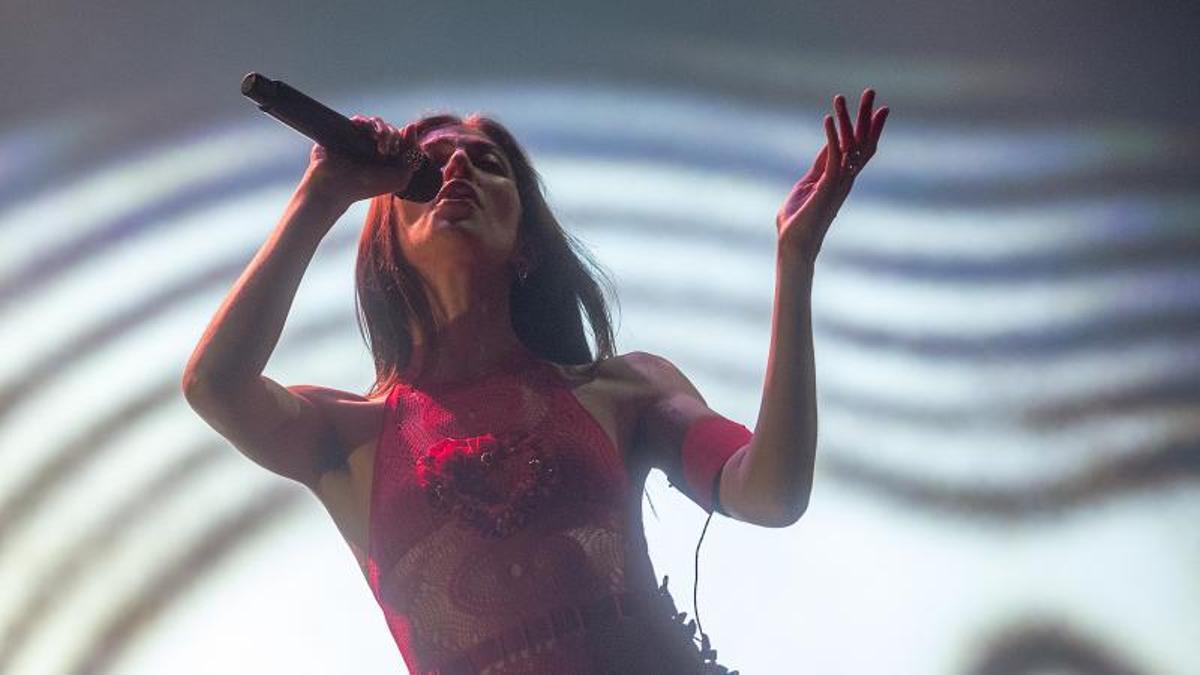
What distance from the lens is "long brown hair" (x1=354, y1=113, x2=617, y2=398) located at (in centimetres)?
→ 129

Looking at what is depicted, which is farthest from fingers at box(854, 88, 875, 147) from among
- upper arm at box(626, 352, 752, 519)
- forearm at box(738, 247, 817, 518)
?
upper arm at box(626, 352, 752, 519)

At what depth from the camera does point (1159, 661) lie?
1.93 meters

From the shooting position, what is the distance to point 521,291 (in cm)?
132

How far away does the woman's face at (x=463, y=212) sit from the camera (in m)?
1.26

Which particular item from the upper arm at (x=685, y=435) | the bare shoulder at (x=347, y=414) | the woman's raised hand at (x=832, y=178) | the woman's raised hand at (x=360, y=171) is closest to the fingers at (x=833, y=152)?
the woman's raised hand at (x=832, y=178)

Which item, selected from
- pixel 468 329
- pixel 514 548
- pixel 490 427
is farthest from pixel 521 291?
pixel 514 548

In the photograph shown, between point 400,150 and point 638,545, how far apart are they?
0.39 m

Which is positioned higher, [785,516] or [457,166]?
[457,166]

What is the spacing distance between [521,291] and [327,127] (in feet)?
1.07

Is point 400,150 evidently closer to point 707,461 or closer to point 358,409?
point 358,409

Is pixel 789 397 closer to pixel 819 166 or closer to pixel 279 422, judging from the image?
pixel 819 166

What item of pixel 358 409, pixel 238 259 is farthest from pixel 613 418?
pixel 238 259

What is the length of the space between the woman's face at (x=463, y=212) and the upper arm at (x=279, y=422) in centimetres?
16

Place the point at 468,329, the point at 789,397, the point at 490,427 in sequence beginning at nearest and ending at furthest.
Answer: the point at 789,397 < the point at 490,427 < the point at 468,329
